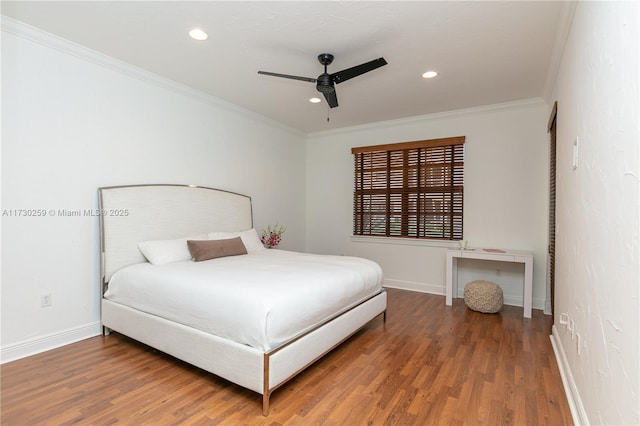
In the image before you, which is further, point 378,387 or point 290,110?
point 290,110

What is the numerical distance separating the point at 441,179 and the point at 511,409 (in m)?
3.34

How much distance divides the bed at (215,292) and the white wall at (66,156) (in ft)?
0.63

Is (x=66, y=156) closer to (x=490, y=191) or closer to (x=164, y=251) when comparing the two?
(x=164, y=251)

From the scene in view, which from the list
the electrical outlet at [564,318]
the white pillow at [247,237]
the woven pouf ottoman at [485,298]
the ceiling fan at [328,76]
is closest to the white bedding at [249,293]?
the white pillow at [247,237]

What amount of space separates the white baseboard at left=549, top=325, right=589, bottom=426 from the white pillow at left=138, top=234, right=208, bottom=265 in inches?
132

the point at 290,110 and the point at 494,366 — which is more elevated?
the point at 290,110

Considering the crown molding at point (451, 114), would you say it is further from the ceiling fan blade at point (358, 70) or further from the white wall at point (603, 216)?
the ceiling fan blade at point (358, 70)

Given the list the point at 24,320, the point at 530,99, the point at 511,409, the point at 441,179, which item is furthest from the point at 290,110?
the point at 511,409

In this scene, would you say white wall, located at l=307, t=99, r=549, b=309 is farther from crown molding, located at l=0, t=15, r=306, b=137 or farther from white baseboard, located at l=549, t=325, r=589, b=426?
crown molding, located at l=0, t=15, r=306, b=137

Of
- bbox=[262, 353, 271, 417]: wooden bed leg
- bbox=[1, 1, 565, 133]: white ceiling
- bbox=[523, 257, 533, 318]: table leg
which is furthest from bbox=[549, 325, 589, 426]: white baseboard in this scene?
bbox=[1, 1, 565, 133]: white ceiling

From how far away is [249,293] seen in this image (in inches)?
82.8

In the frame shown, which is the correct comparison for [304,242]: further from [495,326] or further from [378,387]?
[378,387]

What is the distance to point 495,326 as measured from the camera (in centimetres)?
346

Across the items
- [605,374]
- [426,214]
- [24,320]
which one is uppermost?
[426,214]
